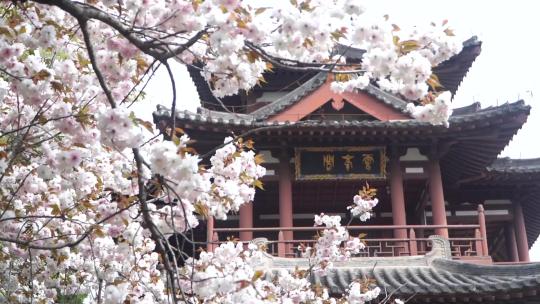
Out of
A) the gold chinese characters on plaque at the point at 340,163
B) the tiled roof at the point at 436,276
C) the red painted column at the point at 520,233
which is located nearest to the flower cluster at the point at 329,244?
the tiled roof at the point at 436,276

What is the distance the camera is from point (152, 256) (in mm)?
7512

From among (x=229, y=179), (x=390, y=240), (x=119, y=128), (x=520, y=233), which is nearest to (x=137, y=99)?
(x=229, y=179)

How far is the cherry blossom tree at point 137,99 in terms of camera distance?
4.35 meters

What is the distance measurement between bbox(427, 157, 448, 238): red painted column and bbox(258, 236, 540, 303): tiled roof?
3.32ft

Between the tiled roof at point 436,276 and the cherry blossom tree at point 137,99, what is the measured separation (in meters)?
3.77

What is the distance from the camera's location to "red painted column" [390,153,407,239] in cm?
1236

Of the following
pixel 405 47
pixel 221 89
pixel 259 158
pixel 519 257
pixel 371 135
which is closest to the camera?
pixel 405 47

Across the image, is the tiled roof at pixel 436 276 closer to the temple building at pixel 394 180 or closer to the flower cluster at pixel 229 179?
the temple building at pixel 394 180

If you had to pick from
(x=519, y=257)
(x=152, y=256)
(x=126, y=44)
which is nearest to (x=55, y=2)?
(x=126, y=44)

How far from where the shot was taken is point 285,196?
1259 cm

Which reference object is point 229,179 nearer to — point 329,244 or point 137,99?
point 137,99

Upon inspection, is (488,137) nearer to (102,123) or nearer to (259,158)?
(259,158)

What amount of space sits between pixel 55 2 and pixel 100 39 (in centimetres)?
137

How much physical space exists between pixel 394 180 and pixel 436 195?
0.83 meters
